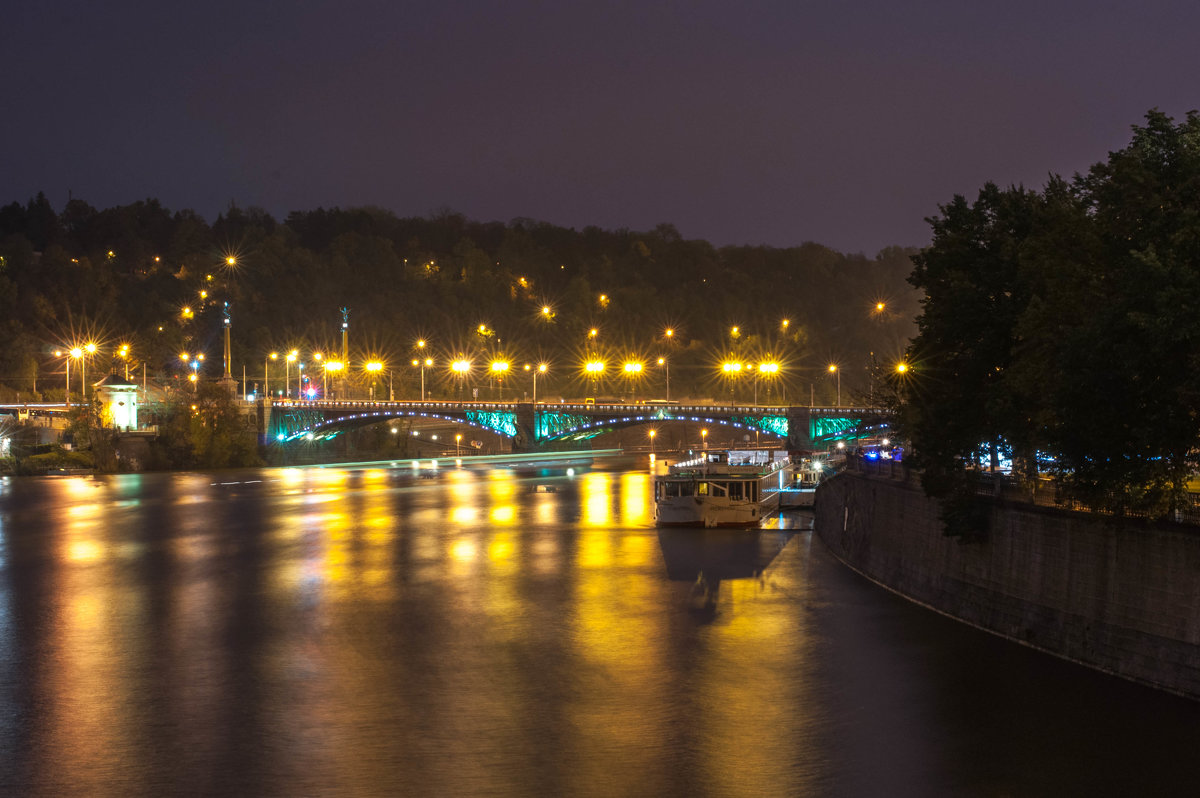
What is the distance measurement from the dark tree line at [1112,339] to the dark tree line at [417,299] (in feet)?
310

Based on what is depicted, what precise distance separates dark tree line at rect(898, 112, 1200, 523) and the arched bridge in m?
58.6

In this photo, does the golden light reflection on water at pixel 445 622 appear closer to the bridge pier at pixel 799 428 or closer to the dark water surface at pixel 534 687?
the dark water surface at pixel 534 687

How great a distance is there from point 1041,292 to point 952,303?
9.63 feet

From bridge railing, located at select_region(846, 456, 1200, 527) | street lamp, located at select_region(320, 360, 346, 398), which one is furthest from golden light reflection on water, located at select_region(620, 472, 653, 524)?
street lamp, located at select_region(320, 360, 346, 398)

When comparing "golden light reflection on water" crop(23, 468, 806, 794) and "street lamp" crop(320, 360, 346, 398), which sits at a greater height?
"street lamp" crop(320, 360, 346, 398)

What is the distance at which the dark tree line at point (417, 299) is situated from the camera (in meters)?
128

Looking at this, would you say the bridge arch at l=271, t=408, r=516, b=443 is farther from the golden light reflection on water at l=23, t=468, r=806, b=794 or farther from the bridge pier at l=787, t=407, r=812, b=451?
the golden light reflection on water at l=23, t=468, r=806, b=794

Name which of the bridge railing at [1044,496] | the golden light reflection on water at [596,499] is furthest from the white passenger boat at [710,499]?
the bridge railing at [1044,496]

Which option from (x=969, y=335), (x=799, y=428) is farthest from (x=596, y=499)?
(x=969, y=335)

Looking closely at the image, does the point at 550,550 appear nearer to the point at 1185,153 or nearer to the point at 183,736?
the point at 183,736

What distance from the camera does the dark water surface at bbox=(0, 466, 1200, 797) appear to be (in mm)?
17266

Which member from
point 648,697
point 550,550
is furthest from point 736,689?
point 550,550

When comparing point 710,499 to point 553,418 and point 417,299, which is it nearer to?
point 553,418

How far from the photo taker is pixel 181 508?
56.2 meters
